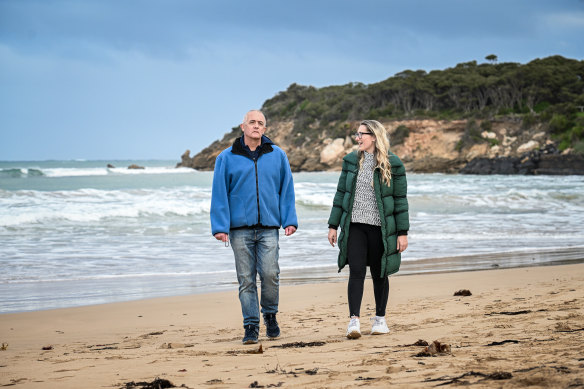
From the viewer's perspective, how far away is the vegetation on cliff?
203 feet

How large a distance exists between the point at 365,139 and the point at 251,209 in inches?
39.9

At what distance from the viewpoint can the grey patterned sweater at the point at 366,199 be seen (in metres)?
4.60

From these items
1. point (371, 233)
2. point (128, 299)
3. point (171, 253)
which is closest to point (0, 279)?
point (128, 299)

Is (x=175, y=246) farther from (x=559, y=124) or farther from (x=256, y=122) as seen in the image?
(x=559, y=124)

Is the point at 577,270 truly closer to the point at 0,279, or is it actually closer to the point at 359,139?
the point at 359,139

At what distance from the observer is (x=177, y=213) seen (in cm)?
1970

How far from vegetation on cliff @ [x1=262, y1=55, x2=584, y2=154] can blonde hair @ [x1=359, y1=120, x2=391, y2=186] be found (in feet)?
174

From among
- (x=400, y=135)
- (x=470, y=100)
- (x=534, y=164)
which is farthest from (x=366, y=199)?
(x=470, y=100)

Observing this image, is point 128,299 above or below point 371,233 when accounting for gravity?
below

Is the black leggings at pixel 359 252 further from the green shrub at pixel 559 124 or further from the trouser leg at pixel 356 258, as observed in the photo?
the green shrub at pixel 559 124

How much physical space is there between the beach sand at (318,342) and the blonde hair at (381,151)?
1.19 metres

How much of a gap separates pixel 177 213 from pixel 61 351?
1524 centimetres

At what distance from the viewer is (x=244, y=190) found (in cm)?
460

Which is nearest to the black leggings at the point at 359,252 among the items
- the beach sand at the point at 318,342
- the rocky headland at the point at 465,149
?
the beach sand at the point at 318,342
